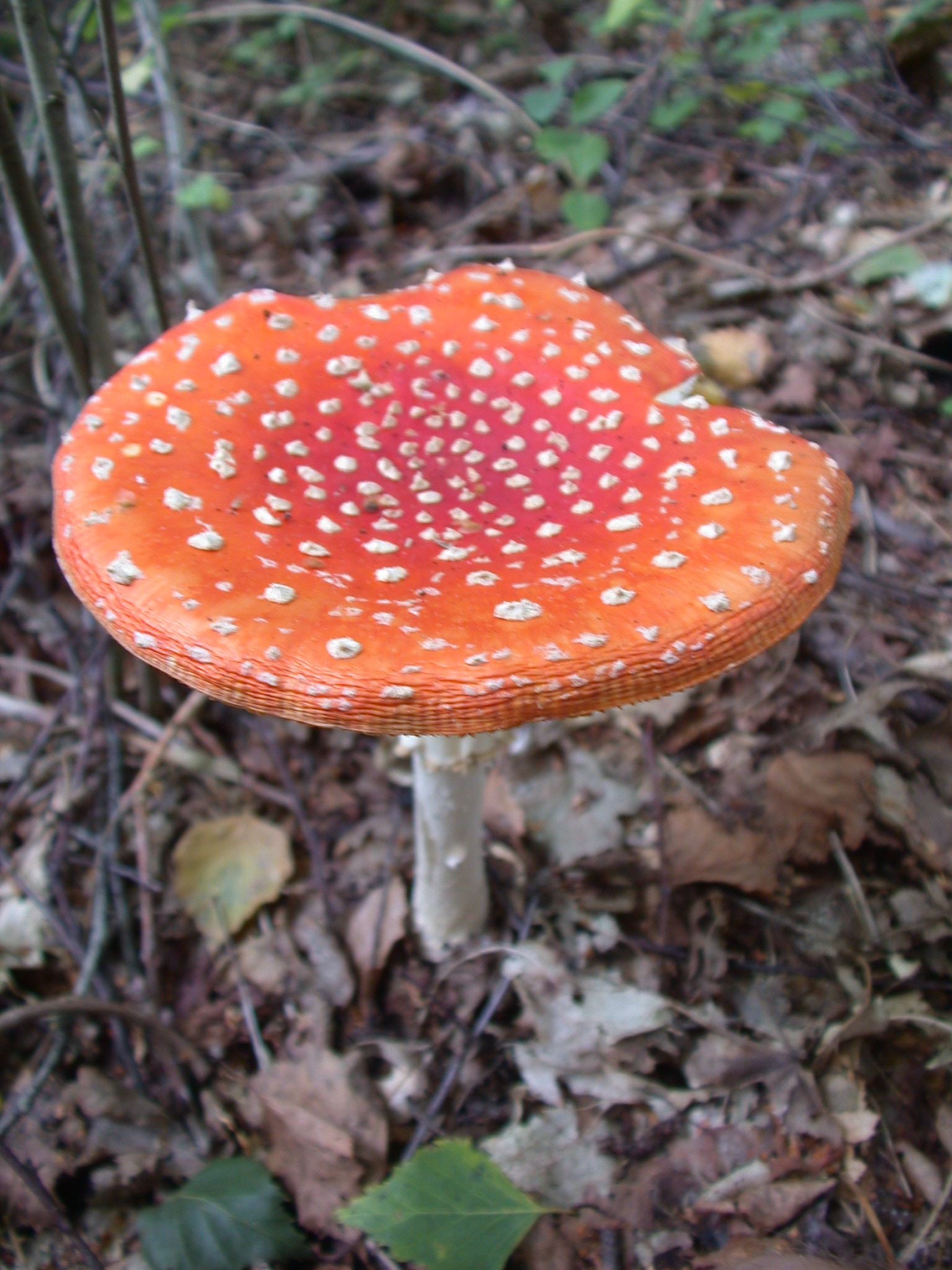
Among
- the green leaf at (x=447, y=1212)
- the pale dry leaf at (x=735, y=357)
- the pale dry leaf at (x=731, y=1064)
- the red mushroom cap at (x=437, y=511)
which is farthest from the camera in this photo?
the pale dry leaf at (x=735, y=357)

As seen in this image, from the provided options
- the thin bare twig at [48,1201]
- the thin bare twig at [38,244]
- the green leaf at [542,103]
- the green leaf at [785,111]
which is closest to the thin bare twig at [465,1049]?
the thin bare twig at [48,1201]

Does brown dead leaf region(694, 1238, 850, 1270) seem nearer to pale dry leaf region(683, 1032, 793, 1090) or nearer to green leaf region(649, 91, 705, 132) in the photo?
pale dry leaf region(683, 1032, 793, 1090)

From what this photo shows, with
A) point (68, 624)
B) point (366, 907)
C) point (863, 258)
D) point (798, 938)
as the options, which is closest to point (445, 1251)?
point (366, 907)

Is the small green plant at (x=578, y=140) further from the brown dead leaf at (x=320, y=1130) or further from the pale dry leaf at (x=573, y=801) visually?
the brown dead leaf at (x=320, y=1130)

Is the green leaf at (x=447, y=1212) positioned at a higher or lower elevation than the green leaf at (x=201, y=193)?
lower

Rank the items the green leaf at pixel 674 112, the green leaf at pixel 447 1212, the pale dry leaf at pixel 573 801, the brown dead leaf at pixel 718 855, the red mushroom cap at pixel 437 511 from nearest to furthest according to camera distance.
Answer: the red mushroom cap at pixel 437 511 → the green leaf at pixel 447 1212 → the brown dead leaf at pixel 718 855 → the pale dry leaf at pixel 573 801 → the green leaf at pixel 674 112

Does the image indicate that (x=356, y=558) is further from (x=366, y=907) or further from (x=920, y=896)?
(x=920, y=896)

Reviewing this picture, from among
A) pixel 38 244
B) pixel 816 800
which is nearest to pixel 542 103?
pixel 38 244
